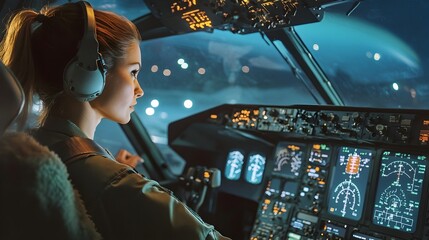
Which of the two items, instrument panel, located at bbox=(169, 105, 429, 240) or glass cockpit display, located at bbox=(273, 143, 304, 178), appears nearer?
instrument panel, located at bbox=(169, 105, 429, 240)

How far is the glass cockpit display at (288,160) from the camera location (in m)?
3.37

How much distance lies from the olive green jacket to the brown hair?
0.88ft

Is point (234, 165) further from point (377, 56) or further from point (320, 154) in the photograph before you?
point (377, 56)

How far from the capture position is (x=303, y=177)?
3.29 metres

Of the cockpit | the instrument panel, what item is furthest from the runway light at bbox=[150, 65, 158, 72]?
the instrument panel

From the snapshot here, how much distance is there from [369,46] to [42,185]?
346 cm

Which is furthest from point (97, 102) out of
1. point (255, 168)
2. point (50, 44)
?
point (255, 168)

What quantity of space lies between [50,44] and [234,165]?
9.93 feet

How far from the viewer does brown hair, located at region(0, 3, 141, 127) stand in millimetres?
925

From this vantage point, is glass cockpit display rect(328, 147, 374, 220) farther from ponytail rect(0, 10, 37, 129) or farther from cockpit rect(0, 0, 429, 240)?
ponytail rect(0, 10, 37, 129)

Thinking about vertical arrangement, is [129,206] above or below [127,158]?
below

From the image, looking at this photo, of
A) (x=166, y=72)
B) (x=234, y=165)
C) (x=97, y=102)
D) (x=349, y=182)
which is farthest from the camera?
(x=166, y=72)

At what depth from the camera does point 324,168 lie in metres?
3.21

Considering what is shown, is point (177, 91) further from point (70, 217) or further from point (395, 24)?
point (70, 217)
